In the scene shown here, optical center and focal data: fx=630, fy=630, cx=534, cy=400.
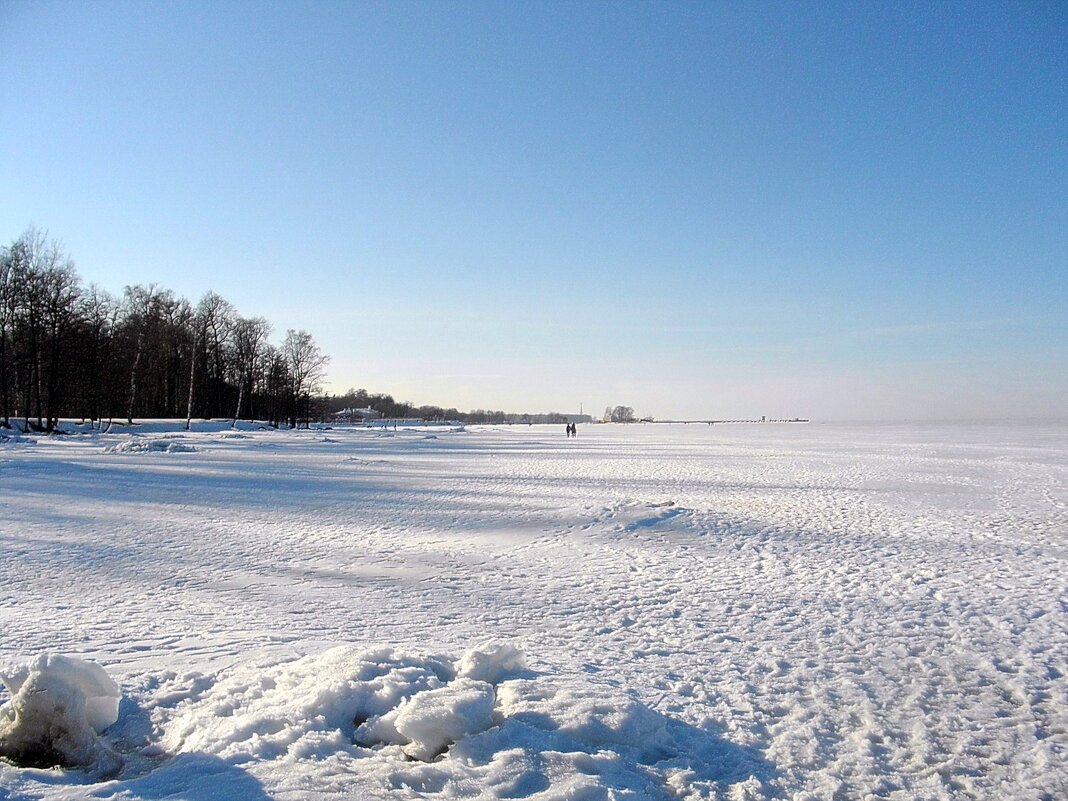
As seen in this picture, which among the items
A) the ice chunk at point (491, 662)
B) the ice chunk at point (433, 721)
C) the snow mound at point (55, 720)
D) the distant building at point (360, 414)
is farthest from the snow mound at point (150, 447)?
the distant building at point (360, 414)

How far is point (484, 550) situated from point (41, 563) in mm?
5972

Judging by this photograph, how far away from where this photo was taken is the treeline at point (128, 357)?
4128cm

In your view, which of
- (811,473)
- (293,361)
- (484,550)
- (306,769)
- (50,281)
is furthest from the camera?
(293,361)

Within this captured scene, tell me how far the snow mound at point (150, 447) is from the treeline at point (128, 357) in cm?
1450

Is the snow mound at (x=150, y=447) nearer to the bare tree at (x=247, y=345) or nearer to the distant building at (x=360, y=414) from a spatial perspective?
the bare tree at (x=247, y=345)

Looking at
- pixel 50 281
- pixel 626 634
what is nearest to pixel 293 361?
pixel 50 281

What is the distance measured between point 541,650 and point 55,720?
11.2 ft

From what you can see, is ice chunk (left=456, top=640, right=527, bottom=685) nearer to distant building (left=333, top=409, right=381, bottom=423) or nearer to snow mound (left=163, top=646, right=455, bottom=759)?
snow mound (left=163, top=646, right=455, bottom=759)

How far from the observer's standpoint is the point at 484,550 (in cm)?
1003

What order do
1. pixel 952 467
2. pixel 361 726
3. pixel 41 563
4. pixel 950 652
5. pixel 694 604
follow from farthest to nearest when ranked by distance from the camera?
pixel 952 467
pixel 41 563
pixel 694 604
pixel 950 652
pixel 361 726

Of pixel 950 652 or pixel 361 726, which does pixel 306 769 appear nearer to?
pixel 361 726

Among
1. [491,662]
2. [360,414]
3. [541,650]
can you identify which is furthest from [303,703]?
[360,414]

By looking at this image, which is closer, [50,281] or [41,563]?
[41,563]

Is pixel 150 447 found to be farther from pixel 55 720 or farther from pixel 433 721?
pixel 433 721
